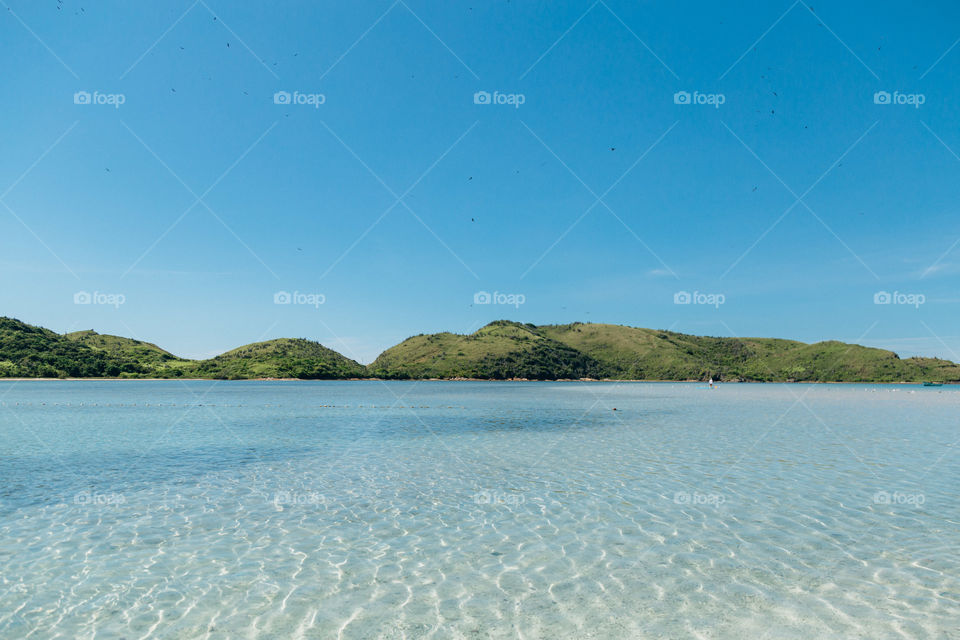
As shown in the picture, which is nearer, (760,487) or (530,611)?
(530,611)

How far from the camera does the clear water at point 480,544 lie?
9891 millimetres

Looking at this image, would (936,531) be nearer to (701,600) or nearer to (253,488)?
(701,600)

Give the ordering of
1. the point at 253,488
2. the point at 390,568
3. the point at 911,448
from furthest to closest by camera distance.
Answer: the point at 911,448
the point at 253,488
the point at 390,568

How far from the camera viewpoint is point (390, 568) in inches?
493

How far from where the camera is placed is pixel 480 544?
14.3m

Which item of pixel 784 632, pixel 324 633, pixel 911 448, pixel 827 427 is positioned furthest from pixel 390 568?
pixel 827 427

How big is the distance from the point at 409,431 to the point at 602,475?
23119 mm

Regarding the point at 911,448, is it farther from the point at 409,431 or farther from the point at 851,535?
the point at 409,431

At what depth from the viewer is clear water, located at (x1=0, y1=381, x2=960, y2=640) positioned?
989 centimetres

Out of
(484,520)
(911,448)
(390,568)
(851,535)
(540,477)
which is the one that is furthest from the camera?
(911,448)

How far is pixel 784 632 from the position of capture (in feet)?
30.7

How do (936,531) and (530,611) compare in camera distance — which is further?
(936,531)

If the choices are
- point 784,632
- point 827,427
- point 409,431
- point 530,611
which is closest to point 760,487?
point 784,632

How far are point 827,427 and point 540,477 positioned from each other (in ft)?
117
